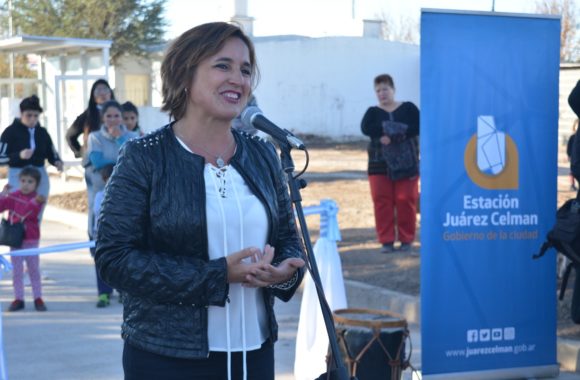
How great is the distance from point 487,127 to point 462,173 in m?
0.34

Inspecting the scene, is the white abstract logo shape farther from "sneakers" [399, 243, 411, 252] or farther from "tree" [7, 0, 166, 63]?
"tree" [7, 0, 166, 63]

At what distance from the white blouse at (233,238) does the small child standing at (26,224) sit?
236 inches

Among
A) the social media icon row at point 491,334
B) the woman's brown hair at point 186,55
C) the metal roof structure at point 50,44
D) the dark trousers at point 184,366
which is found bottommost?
the social media icon row at point 491,334

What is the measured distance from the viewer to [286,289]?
303 cm

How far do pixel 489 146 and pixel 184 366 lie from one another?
3.59 m

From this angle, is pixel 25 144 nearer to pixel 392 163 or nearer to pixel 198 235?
pixel 392 163

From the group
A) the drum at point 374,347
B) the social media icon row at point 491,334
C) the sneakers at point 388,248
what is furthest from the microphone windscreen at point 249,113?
the sneakers at point 388,248

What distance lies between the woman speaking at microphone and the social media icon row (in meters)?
3.21

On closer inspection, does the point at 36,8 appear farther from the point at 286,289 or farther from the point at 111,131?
the point at 286,289

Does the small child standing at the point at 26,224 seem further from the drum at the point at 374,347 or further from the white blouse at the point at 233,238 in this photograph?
the white blouse at the point at 233,238

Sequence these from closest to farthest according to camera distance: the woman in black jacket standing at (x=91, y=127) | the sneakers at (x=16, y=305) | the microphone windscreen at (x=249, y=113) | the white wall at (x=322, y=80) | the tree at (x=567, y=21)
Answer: the microphone windscreen at (x=249, y=113) < the sneakers at (x=16, y=305) < the woman in black jacket standing at (x=91, y=127) < the tree at (x=567, y=21) < the white wall at (x=322, y=80)

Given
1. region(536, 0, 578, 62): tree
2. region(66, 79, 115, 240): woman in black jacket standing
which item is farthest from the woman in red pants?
region(536, 0, 578, 62): tree

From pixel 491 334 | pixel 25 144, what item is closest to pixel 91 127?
pixel 25 144

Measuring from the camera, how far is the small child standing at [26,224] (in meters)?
8.48
